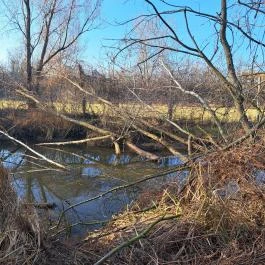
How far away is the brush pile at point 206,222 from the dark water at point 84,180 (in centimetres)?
82

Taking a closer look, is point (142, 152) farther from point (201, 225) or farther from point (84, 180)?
point (201, 225)

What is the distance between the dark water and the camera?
8034 mm

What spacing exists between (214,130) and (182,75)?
5.09m

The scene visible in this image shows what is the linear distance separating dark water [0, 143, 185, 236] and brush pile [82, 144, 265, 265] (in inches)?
32.2

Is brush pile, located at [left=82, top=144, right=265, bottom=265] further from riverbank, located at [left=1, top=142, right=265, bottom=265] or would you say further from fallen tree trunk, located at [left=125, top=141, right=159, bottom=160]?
fallen tree trunk, located at [left=125, top=141, right=159, bottom=160]

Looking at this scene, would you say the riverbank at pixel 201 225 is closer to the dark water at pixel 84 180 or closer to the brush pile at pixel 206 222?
the brush pile at pixel 206 222

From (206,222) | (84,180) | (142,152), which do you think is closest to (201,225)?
(206,222)

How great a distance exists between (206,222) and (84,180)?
249 inches

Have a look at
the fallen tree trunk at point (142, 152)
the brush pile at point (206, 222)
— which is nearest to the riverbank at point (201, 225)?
the brush pile at point (206, 222)

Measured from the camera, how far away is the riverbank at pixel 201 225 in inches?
181

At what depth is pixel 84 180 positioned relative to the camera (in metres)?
11.0

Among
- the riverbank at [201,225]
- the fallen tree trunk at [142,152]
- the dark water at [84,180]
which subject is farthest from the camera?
the fallen tree trunk at [142,152]

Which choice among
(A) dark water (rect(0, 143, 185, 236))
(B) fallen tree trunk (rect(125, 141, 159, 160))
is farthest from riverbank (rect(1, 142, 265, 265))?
→ (B) fallen tree trunk (rect(125, 141, 159, 160))

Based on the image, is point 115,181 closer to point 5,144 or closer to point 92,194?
point 92,194
